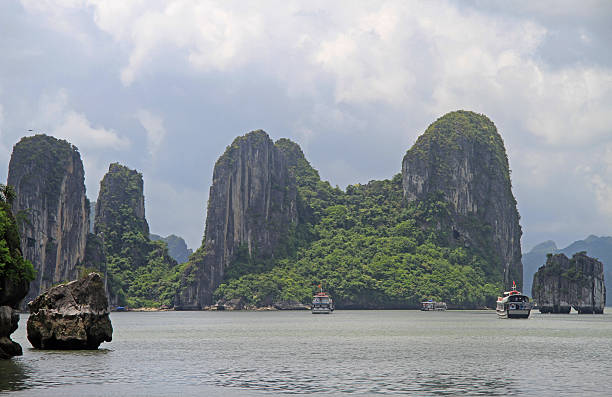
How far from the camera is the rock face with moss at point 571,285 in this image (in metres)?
164

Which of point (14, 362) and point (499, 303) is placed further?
point (499, 303)

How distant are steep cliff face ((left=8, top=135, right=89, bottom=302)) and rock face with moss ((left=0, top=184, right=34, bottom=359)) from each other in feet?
390

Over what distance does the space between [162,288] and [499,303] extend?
9242 centimetres

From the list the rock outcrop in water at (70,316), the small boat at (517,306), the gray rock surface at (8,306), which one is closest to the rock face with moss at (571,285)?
the small boat at (517,306)

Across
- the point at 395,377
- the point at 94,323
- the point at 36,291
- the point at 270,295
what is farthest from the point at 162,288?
the point at 395,377

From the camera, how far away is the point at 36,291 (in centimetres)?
14825

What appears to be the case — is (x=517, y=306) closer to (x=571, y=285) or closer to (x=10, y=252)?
(x=571, y=285)

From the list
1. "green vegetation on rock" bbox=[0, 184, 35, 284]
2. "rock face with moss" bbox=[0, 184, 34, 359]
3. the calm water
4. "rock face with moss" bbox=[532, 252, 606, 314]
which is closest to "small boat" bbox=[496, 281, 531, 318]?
"rock face with moss" bbox=[532, 252, 606, 314]

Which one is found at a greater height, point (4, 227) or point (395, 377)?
point (4, 227)

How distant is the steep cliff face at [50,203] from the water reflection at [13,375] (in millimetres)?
119562

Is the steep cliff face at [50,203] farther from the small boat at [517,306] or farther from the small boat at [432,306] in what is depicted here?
the small boat at [517,306]

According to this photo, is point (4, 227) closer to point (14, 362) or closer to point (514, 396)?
point (14, 362)

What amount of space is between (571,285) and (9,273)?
487 feet

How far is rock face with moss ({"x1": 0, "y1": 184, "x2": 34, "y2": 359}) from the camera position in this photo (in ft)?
117
